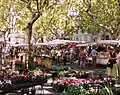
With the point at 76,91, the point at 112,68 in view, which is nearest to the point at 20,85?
the point at 76,91

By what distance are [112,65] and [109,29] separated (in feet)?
66.7

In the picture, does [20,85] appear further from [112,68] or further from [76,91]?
[112,68]

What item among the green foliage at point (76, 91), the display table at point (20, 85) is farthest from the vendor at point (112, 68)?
the green foliage at point (76, 91)

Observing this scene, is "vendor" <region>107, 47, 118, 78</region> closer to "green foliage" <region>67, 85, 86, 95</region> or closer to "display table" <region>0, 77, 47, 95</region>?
"display table" <region>0, 77, 47, 95</region>

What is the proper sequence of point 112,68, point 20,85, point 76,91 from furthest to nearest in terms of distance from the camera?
point 112,68, point 20,85, point 76,91

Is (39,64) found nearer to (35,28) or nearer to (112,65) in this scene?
(112,65)

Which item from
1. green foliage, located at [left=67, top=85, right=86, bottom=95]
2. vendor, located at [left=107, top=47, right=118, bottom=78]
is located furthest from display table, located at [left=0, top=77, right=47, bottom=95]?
vendor, located at [left=107, top=47, right=118, bottom=78]

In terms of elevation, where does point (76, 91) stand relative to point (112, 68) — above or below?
below

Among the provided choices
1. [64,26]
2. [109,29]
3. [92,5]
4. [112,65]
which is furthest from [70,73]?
[64,26]

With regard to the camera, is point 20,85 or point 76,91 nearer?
point 76,91

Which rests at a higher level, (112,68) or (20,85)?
(112,68)

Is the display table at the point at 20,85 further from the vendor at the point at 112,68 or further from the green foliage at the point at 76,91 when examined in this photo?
the vendor at the point at 112,68

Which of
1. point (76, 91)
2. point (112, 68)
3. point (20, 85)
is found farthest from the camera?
point (112, 68)

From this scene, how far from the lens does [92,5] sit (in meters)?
36.0
